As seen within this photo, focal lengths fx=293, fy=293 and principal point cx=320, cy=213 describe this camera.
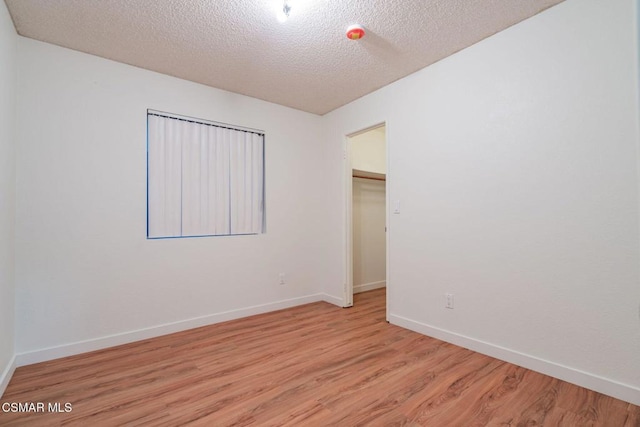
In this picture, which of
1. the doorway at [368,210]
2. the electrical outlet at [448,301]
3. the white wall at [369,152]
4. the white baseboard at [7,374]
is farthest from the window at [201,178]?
the electrical outlet at [448,301]

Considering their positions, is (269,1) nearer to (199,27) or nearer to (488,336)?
(199,27)

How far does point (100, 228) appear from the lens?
2.56 meters

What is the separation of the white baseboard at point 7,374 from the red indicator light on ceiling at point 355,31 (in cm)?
333

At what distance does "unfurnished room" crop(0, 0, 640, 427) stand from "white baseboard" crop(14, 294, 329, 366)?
0.02 metres

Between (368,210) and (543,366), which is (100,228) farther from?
(543,366)

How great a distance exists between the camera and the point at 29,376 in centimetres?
208

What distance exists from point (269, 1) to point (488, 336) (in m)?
2.97

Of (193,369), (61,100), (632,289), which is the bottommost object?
(193,369)

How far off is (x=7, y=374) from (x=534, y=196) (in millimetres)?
3846

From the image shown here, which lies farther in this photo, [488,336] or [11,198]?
[488,336]

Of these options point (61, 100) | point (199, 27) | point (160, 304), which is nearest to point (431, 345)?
point (160, 304)

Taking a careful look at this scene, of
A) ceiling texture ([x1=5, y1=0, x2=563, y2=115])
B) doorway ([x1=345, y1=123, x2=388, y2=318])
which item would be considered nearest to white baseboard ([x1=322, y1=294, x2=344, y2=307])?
doorway ([x1=345, y1=123, x2=388, y2=318])

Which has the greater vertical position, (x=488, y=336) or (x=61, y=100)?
(x=61, y=100)

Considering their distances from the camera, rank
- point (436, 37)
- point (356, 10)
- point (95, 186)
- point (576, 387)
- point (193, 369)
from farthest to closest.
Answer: point (95, 186) → point (436, 37) → point (193, 369) → point (356, 10) → point (576, 387)
